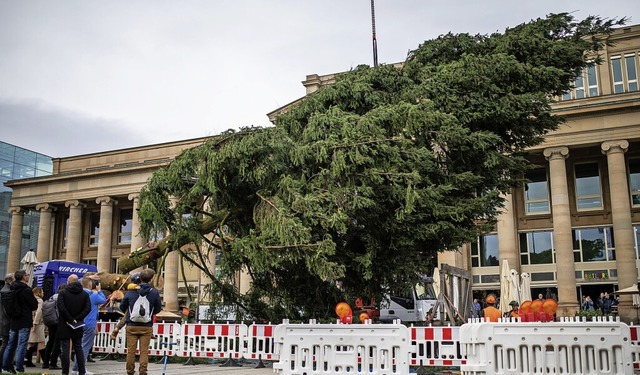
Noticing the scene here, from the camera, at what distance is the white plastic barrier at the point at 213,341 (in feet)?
46.4

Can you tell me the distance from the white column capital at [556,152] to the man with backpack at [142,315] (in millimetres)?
31925

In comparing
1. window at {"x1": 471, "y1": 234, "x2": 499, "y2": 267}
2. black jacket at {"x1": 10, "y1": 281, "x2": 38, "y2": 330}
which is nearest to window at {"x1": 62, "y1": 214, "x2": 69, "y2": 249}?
window at {"x1": 471, "y1": 234, "x2": 499, "y2": 267}

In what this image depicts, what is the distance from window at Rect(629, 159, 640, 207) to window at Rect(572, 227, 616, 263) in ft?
8.13

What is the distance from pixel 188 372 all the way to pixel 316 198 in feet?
15.0

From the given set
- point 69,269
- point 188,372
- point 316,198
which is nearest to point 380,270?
point 316,198

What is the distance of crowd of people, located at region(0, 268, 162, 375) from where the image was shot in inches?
390

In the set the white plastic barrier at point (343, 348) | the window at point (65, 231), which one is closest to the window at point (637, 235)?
the white plastic barrier at point (343, 348)

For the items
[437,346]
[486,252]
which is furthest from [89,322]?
[486,252]

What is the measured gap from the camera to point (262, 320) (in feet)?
53.0

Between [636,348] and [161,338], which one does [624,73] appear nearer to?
[636,348]

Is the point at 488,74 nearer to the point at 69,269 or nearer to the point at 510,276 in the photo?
the point at 510,276

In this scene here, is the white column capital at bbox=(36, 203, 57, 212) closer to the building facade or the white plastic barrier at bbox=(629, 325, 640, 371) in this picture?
the building facade

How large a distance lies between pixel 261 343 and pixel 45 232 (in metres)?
45.9

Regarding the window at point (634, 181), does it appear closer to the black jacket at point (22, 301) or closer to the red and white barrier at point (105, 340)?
the red and white barrier at point (105, 340)
